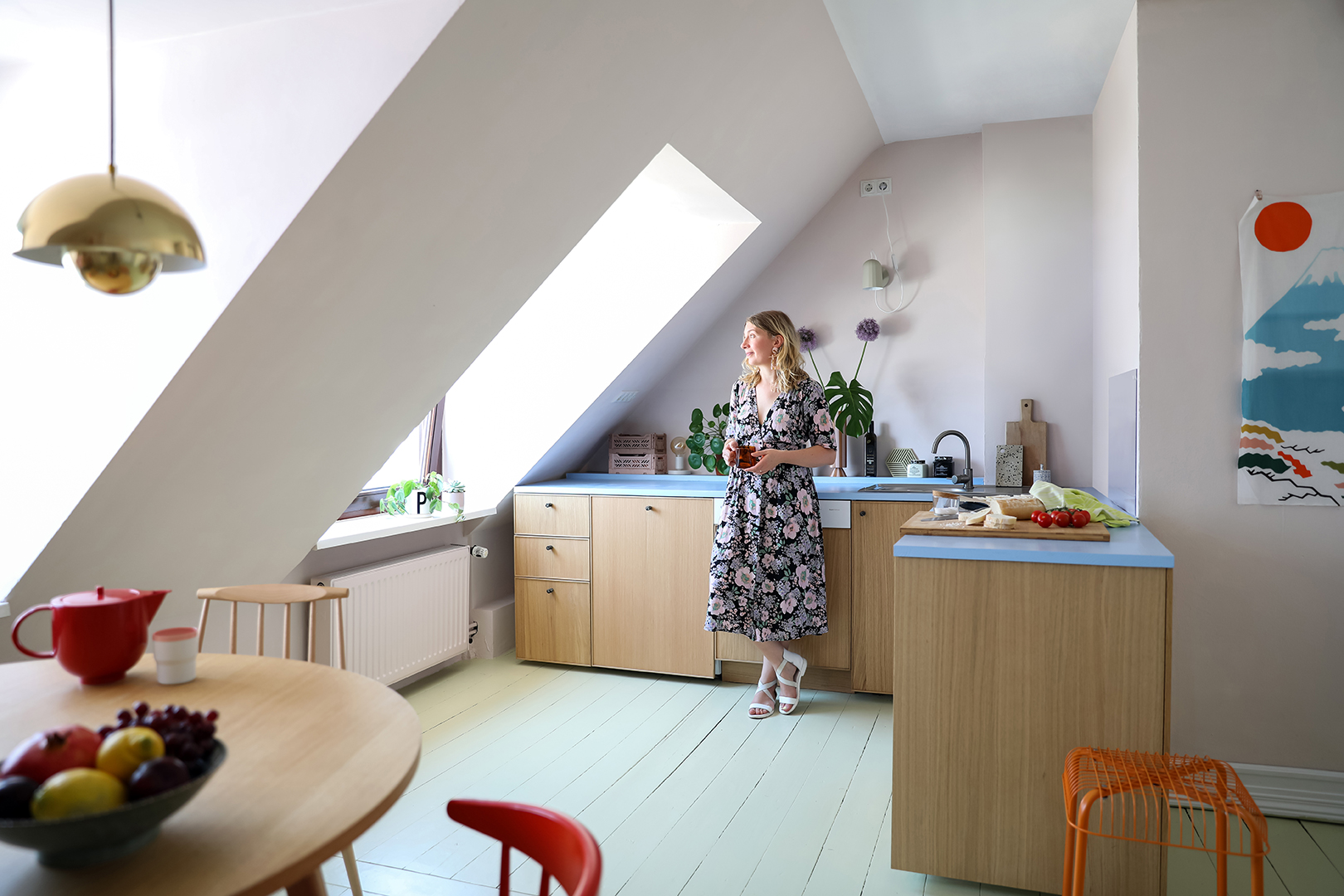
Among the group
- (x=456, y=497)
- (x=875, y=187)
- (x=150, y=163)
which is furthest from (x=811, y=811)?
(x=875, y=187)

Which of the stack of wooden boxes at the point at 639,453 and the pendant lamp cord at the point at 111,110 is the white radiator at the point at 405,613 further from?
the pendant lamp cord at the point at 111,110

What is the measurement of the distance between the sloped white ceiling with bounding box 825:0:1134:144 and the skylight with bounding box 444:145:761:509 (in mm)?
841

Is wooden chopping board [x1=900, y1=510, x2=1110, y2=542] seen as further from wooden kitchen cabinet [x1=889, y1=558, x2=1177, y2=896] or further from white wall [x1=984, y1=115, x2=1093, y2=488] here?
white wall [x1=984, y1=115, x2=1093, y2=488]

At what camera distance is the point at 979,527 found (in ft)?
7.36

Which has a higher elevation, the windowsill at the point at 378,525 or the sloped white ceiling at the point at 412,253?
the sloped white ceiling at the point at 412,253

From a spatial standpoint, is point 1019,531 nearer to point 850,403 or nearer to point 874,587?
point 874,587

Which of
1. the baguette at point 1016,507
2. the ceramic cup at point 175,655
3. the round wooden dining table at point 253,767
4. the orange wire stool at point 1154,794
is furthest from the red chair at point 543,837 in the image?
the baguette at point 1016,507

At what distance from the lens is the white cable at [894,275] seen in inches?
167

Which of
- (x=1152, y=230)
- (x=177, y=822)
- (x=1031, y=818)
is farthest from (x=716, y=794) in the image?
(x=1152, y=230)

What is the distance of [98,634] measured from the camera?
4.27 ft

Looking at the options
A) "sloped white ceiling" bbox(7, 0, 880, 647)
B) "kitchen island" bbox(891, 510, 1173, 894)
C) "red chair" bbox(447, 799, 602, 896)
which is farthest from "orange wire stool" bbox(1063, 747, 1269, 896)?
"sloped white ceiling" bbox(7, 0, 880, 647)

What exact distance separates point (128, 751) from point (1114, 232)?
11.0ft

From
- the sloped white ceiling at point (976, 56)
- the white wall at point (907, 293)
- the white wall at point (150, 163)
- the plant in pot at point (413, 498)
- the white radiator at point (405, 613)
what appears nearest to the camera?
the white wall at point (150, 163)

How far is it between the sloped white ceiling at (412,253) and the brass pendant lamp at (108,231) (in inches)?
29.5
